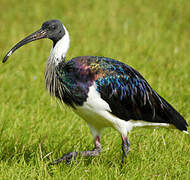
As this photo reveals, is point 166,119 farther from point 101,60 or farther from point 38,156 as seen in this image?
point 38,156

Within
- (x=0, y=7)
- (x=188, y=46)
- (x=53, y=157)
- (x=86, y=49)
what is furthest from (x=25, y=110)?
(x=0, y=7)

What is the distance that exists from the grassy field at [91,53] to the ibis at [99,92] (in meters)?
0.34

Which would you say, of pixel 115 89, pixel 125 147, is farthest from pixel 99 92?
pixel 125 147

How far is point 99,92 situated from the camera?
4543mm

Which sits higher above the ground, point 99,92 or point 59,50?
point 59,50

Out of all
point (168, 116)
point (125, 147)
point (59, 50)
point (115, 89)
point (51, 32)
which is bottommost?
point (125, 147)

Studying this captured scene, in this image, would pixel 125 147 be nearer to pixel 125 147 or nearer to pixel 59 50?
pixel 125 147

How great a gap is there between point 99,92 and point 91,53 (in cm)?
416

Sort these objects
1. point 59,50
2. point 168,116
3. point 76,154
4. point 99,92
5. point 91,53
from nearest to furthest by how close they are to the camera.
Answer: point 99,92
point 59,50
point 76,154
point 168,116
point 91,53

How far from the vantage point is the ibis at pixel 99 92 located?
14.8ft

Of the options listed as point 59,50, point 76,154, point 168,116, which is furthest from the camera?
point 168,116

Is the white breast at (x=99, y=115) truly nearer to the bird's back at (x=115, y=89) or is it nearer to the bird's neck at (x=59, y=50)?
the bird's back at (x=115, y=89)

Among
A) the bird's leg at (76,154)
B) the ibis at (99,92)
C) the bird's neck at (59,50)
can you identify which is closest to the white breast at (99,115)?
the ibis at (99,92)

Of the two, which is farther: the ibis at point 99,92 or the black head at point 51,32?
the black head at point 51,32
